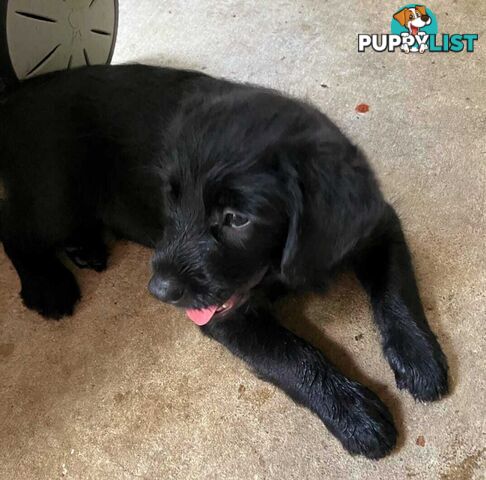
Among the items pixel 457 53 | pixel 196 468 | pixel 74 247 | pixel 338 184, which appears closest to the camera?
pixel 338 184

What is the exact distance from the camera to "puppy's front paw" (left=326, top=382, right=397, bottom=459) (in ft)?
4.40

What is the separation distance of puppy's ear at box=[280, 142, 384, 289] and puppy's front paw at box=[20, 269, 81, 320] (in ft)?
2.43

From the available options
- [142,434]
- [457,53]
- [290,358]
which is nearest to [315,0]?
[457,53]

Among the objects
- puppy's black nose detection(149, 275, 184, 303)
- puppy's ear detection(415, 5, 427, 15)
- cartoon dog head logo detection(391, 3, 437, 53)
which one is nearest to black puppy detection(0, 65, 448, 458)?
puppy's black nose detection(149, 275, 184, 303)

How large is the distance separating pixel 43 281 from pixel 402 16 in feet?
4.95

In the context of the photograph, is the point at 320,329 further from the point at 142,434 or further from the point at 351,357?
the point at 142,434

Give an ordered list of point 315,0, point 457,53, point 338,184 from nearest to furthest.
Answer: point 338,184 → point 457,53 → point 315,0

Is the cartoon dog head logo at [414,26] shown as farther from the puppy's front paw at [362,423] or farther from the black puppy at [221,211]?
the puppy's front paw at [362,423]

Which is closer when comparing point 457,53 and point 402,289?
point 402,289

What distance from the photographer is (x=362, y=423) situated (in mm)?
1355

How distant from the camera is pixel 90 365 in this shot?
1631 mm

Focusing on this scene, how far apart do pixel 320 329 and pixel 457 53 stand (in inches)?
43.3

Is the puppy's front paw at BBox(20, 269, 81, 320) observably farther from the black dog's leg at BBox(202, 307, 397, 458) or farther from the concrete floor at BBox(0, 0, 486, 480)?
the black dog's leg at BBox(202, 307, 397, 458)

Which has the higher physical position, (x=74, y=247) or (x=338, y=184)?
(x=338, y=184)
